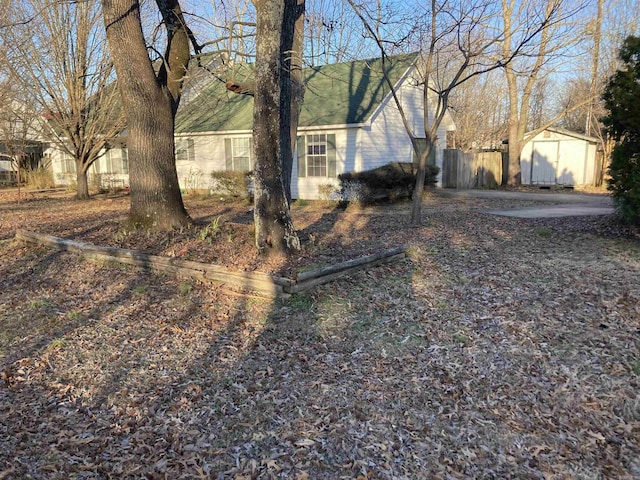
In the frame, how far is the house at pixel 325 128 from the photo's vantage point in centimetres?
1559

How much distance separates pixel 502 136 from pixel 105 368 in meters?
37.0

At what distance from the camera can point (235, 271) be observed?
5723 millimetres

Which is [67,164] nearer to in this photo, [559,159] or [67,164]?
[67,164]

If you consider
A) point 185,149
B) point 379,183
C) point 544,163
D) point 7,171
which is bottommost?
point 379,183

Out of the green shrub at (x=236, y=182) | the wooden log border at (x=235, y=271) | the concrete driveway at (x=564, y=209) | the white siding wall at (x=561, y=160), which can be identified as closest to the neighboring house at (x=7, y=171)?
the green shrub at (x=236, y=182)

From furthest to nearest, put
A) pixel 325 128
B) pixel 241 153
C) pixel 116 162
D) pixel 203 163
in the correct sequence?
pixel 116 162
pixel 203 163
pixel 241 153
pixel 325 128

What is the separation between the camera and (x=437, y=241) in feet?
27.1

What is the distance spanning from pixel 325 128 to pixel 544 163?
1286 cm

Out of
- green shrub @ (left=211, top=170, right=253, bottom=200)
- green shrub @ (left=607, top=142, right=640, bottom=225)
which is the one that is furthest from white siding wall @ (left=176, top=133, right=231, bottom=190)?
green shrub @ (left=607, top=142, right=640, bottom=225)

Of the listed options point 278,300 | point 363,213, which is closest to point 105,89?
point 363,213

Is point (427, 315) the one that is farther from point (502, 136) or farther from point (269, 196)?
point (502, 136)

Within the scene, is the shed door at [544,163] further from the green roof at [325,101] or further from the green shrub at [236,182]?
the green shrub at [236,182]

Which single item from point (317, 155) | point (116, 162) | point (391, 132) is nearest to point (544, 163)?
point (391, 132)

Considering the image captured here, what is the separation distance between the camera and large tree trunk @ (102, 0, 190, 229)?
781cm
